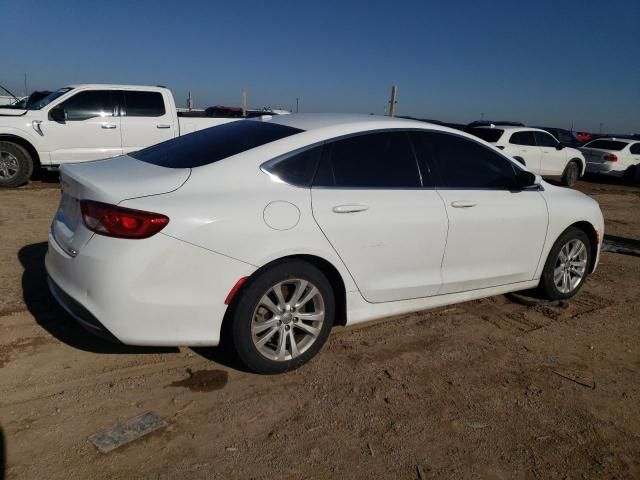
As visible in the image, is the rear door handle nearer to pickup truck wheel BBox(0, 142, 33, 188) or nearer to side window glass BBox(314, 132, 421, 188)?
side window glass BBox(314, 132, 421, 188)

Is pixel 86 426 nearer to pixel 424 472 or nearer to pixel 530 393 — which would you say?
pixel 424 472

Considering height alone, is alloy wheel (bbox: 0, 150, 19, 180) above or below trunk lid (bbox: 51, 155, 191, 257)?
below

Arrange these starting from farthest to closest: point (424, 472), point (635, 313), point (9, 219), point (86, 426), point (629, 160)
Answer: point (629, 160), point (9, 219), point (635, 313), point (86, 426), point (424, 472)

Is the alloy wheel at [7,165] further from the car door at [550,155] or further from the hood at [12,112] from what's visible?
the car door at [550,155]

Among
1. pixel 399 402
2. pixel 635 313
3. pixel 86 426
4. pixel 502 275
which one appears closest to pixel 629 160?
pixel 635 313

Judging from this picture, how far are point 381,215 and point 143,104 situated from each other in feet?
26.2

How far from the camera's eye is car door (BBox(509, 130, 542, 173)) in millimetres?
13547

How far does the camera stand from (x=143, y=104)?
10148 millimetres

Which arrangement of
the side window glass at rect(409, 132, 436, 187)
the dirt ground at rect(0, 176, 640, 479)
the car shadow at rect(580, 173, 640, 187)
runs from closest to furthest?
the dirt ground at rect(0, 176, 640, 479)
the side window glass at rect(409, 132, 436, 187)
the car shadow at rect(580, 173, 640, 187)

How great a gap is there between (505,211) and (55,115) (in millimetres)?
8270

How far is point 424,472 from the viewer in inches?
101

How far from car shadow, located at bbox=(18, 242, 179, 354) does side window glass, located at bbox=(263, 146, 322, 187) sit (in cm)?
139

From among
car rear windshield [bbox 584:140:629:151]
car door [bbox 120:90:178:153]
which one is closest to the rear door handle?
car door [bbox 120:90:178:153]

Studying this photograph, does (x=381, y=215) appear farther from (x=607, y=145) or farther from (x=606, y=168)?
(x=607, y=145)
